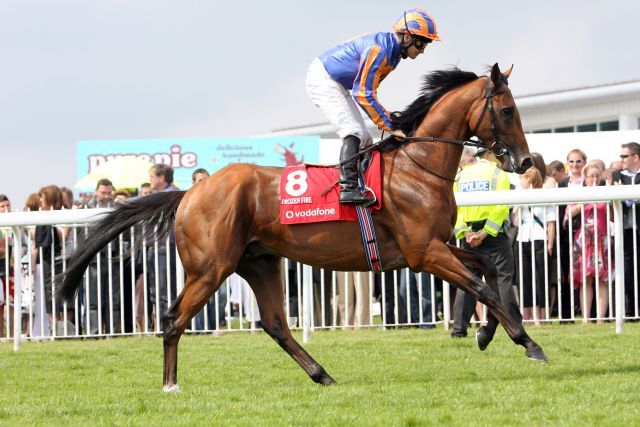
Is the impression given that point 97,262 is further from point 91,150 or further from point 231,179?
point 91,150

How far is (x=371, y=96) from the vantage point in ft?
24.5

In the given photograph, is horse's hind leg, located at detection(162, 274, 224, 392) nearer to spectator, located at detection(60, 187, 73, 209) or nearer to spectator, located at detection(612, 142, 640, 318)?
spectator, located at detection(612, 142, 640, 318)

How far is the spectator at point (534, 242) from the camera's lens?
11.3 m

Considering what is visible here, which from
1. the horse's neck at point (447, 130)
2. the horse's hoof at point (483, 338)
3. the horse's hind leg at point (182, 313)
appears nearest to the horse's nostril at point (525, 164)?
the horse's neck at point (447, 130)

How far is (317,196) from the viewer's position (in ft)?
24.9

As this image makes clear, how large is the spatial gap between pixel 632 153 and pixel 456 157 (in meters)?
4.59

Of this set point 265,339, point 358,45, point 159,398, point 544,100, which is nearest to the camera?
point 159,398

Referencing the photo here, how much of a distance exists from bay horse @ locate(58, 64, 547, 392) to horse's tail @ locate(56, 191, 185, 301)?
0.73ft

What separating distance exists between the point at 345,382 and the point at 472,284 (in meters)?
1.13

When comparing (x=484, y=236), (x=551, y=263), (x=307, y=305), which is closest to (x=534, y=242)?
(x=551, y=263)

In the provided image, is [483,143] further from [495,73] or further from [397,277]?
[397,277]

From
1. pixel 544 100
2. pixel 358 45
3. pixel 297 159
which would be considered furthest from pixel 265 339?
pixel 544 100

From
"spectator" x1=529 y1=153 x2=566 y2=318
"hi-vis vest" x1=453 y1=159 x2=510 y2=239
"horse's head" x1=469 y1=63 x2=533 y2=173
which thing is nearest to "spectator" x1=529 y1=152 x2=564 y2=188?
"spectator" x1=529 y1=153 x2=566 y2=318

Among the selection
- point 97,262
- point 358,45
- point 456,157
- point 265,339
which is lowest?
point 265,339
